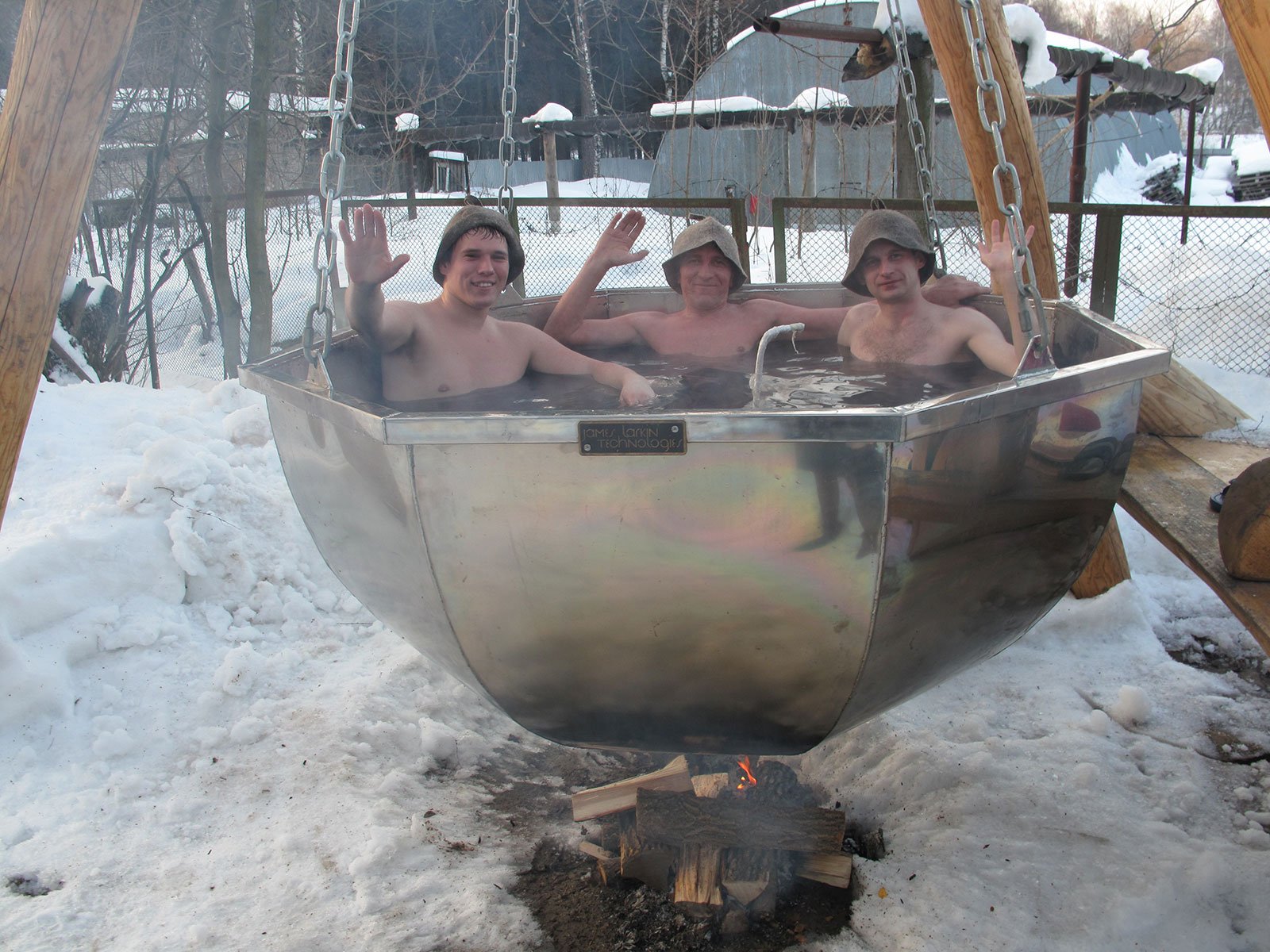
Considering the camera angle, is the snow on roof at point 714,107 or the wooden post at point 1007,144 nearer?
the wooden post at point 1007,144

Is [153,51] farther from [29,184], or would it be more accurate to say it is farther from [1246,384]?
[1246,384]

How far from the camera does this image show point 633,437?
1.39 meters

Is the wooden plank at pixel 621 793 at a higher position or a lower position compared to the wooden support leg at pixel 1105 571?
lower

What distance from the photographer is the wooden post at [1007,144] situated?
3172 mm

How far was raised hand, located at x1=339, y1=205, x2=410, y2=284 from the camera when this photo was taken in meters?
2.27

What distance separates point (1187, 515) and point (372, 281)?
7.12 feet

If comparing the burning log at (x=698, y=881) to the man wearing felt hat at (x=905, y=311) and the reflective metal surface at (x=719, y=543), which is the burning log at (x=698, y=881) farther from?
the man wearing felt hat at (x=905, y=311)

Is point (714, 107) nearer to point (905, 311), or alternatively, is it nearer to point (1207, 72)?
point (1207, 72)

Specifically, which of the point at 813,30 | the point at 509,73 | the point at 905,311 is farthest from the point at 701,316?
the point at 813,30

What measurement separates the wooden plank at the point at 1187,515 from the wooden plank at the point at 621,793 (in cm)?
125

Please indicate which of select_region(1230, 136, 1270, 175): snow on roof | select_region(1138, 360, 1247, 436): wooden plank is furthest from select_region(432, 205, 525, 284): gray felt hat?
select_region(1230, 136, 1270, 175): snow on roof

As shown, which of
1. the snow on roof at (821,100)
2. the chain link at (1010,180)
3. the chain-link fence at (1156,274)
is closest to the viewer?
the chain link at (1010,180)

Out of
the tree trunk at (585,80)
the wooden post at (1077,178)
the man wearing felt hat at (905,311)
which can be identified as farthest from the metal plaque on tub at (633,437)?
the tree trunk at (585,80)

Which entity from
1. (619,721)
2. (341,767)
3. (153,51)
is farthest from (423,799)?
(153,51)
